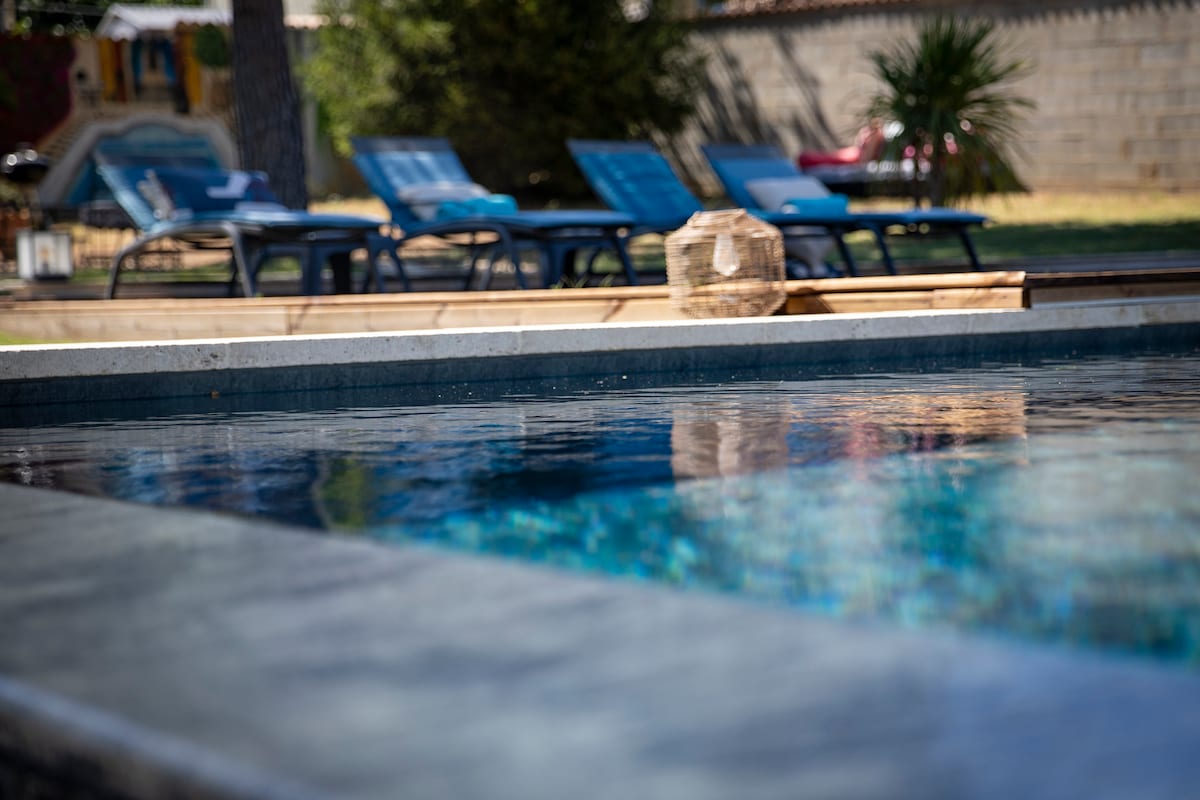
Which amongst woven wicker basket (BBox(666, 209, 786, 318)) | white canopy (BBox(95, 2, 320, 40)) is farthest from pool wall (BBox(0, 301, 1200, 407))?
white canopy (BBox(95, 2, 320, 40))

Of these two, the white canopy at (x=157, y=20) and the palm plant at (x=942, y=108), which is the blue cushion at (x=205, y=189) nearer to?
the palm plant at (x=942, y=108)

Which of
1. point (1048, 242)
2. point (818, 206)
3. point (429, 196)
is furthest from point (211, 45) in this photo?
point (818, 206)

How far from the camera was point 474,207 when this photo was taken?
28.8 feet

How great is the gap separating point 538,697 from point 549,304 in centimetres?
486

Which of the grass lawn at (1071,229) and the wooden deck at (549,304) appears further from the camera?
the grass lawn at (1071,229)

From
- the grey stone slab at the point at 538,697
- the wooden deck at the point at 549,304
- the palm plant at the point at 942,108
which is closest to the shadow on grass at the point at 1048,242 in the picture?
the palm plant at the point at 942,108

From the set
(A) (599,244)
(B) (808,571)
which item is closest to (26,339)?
(A) (599,244)

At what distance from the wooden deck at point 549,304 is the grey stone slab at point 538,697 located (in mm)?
4216

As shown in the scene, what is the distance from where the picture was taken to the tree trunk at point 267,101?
40.9 feet

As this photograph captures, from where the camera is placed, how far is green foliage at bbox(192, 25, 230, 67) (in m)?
22.6

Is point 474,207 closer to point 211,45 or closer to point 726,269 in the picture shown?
point 726,269

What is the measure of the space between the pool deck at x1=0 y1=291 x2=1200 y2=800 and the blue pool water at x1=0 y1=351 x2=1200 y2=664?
0.50 m

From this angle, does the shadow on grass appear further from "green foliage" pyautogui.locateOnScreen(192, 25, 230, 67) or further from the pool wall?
"green foliage" pyautogui.locateOnScreen(192, 25, 230, 67)

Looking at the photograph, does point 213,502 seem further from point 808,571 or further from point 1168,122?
point 1168,122
